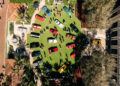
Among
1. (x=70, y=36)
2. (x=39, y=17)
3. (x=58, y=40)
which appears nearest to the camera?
→ (x=39, y=17)

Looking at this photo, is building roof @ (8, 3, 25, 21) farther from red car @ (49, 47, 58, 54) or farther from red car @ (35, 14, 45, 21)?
red car @ (49, 47, 58, 54)

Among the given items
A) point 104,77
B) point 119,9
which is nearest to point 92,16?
point 119,9

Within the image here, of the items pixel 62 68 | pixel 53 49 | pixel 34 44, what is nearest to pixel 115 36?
pixel 62 68

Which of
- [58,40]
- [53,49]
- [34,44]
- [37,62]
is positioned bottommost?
[37,62]

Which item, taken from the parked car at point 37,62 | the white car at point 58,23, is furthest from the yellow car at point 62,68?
the white car at point 58,23

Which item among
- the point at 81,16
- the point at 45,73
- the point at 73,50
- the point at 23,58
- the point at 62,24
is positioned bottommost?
the point at 45,73

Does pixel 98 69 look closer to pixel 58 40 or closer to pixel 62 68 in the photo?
pixel 62 68

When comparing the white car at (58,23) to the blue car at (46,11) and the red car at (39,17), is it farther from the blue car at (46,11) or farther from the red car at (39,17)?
the red car at (39,17)

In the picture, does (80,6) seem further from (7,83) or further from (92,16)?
(7,83)
